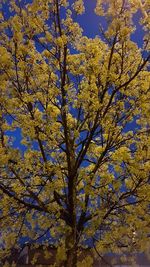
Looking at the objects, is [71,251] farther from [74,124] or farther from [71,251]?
[74,124]

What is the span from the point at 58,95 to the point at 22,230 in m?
3.40

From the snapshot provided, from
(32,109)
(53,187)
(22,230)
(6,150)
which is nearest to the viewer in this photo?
(53,187)

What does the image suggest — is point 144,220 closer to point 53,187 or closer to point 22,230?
point 53,187

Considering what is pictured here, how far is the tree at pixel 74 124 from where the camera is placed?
724 cm

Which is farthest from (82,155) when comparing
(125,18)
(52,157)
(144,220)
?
(125,18)

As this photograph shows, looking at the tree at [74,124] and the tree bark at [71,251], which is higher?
the tree at [74,124]

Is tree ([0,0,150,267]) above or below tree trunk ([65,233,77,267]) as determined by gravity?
above

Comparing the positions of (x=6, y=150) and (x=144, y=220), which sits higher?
(x=6, y=150)

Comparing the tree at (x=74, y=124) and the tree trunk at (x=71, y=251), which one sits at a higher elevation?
the tree at (x=74, y=124)

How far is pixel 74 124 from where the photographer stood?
8.87m

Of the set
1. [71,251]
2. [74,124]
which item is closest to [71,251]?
[71,251]

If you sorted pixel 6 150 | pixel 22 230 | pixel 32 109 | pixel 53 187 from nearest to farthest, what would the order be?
pixel 53 187
pixel 6 150
pixel 32 109
pixel 22 230

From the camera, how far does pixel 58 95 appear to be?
8414 millimetres

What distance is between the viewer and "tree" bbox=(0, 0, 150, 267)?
23.8ft
